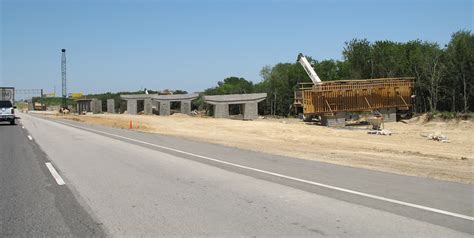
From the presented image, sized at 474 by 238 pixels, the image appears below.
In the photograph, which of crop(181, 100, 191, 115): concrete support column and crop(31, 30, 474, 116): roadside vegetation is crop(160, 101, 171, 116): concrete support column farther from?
crop(31, 30, 474, 116): roadside vegetation

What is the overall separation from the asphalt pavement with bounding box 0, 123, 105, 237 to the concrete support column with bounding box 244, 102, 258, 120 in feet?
152

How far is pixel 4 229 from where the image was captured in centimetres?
727

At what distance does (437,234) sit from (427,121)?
40.4 m

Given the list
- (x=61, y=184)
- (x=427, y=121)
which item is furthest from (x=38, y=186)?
(x=427, y=121)

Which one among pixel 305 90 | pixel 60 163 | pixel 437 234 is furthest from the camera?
pixel 305 90

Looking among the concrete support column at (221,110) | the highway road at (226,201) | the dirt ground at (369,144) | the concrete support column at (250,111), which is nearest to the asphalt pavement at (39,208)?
the highway road at (226,201)

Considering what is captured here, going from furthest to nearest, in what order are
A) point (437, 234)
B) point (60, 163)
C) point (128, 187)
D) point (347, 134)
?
point (347, 134) < point (60, 163) < point (128, 187) < point (437, 234)

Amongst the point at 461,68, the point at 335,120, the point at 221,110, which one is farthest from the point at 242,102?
the point at 461,68

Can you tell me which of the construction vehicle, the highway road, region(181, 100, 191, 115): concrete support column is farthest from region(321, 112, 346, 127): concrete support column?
region(181, 100, 191, 115): concrete support column

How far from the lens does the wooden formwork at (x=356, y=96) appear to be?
145 ft

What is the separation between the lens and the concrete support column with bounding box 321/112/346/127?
145 ft

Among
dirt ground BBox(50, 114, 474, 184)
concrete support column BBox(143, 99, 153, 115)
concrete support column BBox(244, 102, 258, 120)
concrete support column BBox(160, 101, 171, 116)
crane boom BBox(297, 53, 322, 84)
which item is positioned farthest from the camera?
concrete support column BBox(143, 99, 153, 115)

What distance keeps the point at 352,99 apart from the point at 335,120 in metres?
2.90

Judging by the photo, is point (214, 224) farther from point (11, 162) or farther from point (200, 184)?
point (11, 162)
